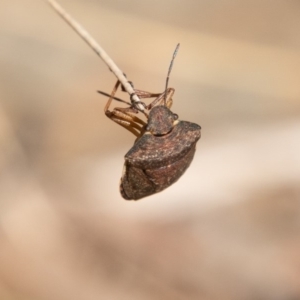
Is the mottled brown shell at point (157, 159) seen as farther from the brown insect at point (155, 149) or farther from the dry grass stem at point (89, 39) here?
the dry grass stem at point (89, 39)

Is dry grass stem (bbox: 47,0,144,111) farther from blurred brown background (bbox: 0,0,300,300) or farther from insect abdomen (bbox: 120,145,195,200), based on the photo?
blurred brown background (bbox: 0,0,300,300)

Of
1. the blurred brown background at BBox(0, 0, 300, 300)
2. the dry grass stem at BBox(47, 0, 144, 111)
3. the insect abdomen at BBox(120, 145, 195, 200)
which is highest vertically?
the blurred brown background at BBox(0, 0, 300, 300)

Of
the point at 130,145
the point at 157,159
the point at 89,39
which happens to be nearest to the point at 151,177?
the point at 157,159

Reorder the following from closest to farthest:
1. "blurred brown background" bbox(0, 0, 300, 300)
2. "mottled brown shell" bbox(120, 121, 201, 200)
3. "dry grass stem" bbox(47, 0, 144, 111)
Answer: "dry grass stem" bbox(47, 0, 144, 111) → "mottled brown shell" bbox(120, 121, 201, 200) → "blurred brown background" bbox(0, 0, 300, 300)

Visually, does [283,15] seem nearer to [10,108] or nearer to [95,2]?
[95,2]

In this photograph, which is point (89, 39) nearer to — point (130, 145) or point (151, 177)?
point (151, 177)

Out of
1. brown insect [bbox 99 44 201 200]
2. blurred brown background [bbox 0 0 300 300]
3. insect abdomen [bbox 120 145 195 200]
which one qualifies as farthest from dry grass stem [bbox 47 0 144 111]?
blurred brown background [bbox 0 0 300 300]
